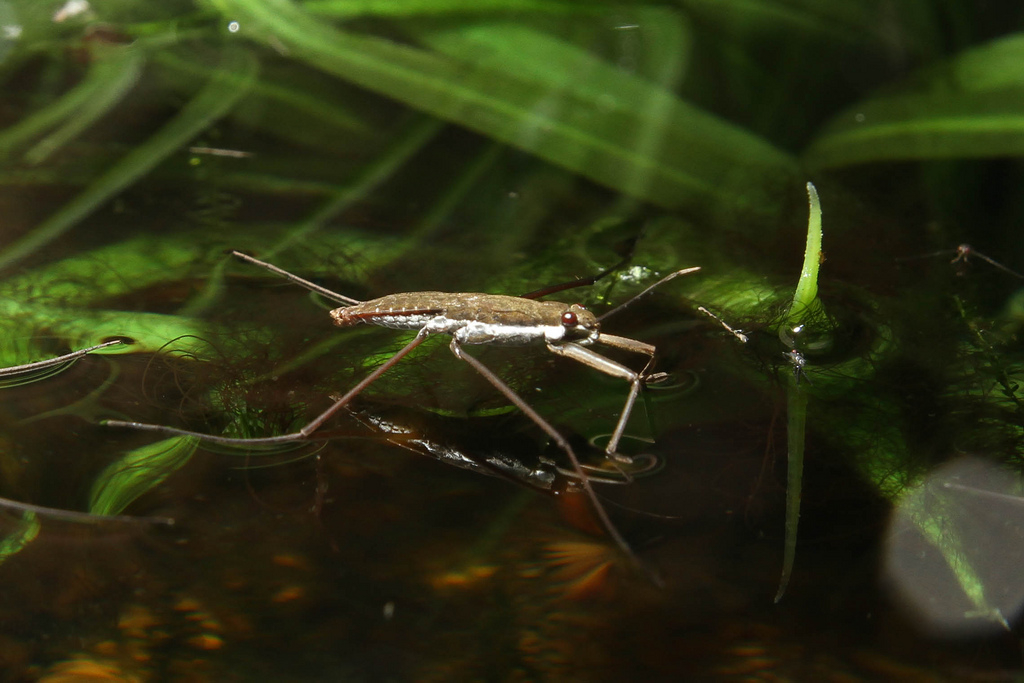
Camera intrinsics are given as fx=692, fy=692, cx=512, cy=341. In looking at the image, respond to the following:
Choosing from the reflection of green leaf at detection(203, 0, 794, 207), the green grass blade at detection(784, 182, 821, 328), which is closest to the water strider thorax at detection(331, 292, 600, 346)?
the green grass blade at detection(784, 182, 821, 328)

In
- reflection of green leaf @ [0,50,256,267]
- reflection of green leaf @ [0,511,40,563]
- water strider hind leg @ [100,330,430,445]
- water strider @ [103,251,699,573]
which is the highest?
reflection of green leaf @ [0,50,256,267]

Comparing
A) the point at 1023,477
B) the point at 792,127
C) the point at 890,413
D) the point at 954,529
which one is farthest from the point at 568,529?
the point at 792,127

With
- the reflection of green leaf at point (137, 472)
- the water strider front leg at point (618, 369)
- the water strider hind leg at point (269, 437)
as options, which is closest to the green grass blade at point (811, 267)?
the water strider front leg at point (618, 369)

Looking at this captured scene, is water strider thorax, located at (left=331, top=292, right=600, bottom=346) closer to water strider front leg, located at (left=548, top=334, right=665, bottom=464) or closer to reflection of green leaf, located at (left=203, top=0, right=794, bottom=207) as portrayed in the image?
water strider front leg, located at (left=548, top=334, right=665, bottom=464)

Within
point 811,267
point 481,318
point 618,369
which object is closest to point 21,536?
point 481,318

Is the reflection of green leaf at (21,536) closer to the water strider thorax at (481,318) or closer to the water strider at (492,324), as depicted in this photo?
the water strider at (492,324)

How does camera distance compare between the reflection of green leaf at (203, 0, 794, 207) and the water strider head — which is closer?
the water strider head

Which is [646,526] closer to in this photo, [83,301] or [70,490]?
[70,490]
